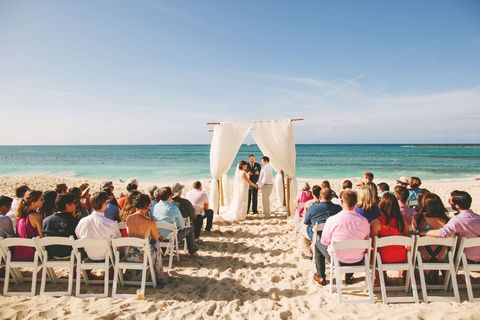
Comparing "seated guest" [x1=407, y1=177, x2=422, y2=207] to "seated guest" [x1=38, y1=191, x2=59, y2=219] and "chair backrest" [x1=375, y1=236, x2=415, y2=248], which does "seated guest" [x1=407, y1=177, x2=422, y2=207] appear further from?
"seated guest" [x1=38, y1=191, x2=59, y2=219]

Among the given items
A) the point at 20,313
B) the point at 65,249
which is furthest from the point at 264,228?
the point at 20,313

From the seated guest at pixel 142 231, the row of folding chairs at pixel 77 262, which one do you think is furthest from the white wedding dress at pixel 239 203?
the row of folding chairs at pixel 77 262

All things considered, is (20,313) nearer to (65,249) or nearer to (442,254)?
(65,249)

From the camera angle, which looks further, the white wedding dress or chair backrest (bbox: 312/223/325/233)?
the white wedding dress

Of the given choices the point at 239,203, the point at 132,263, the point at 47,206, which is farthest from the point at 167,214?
the point at 239,203

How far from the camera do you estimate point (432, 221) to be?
3.40 m

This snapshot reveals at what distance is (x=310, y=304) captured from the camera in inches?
124

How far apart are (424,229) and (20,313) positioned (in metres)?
4.90

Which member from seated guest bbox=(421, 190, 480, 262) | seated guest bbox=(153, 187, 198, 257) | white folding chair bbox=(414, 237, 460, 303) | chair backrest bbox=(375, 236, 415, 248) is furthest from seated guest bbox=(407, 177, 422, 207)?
seated guest bbox=(153, 187, 198, 257)

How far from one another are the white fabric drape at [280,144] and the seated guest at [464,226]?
4552mm

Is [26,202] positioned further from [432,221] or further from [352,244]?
[432,221]

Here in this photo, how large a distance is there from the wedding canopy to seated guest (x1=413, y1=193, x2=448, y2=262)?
4300 millimetres

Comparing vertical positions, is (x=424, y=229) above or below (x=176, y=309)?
above

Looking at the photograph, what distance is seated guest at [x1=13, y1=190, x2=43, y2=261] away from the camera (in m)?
3.51
